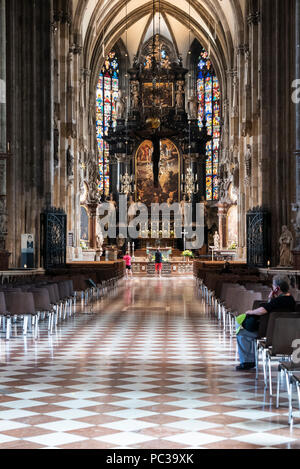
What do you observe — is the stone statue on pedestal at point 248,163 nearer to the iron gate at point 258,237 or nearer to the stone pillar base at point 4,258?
the iron gate at point 258,237

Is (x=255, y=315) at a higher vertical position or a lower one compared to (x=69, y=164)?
lower

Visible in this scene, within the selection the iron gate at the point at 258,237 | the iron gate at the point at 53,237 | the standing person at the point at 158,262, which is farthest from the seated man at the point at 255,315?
the standing person at the point at 158,262

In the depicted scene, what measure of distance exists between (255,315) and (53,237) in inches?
846

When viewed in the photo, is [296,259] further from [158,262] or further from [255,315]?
[158,262]

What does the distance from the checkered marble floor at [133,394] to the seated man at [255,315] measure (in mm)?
259

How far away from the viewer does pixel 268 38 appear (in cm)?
3183

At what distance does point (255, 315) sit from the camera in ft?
32.4

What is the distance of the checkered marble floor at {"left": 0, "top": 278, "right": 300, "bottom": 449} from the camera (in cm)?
621

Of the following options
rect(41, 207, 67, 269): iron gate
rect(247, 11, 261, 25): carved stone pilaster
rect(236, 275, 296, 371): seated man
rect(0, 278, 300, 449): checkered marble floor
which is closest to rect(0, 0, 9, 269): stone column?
rect(41, 207, 67, 269): iron gate

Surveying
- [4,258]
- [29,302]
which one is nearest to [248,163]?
[4,258]

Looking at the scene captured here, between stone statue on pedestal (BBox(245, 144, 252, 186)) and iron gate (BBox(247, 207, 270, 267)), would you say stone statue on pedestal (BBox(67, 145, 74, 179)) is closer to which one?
stone statue on pedestal (BBox(245, 144, 252, 186))

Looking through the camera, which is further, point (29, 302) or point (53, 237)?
point (53, 237)
